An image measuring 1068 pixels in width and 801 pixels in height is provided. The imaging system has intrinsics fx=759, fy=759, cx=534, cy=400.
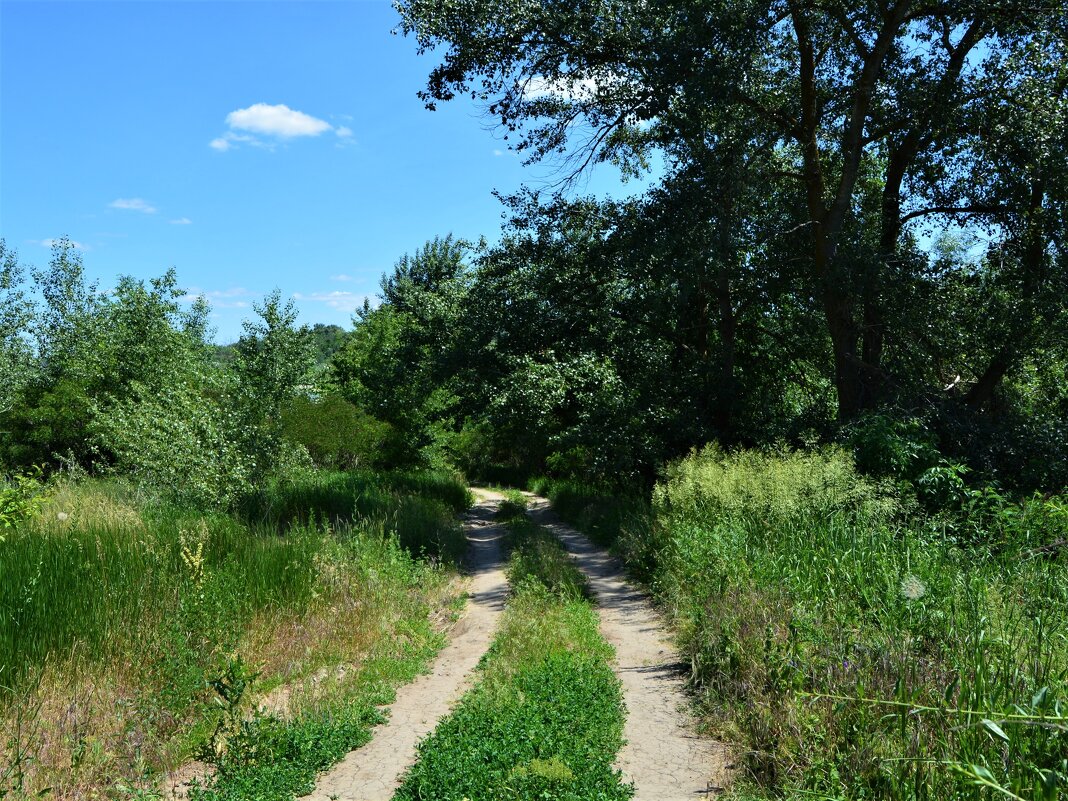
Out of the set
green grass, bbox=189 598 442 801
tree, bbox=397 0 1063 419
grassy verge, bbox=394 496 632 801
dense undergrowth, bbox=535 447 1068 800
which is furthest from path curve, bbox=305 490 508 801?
tree, bbox=397 0 1063 419

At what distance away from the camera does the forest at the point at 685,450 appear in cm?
471

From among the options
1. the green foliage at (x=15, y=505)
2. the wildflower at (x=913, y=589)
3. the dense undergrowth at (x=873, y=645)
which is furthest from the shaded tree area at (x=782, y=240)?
the green foliage at (x=15, y=505)

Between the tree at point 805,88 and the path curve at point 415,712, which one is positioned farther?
the tree at point 805,88

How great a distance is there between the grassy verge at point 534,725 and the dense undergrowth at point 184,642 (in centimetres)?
86

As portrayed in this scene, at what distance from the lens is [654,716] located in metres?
5.88

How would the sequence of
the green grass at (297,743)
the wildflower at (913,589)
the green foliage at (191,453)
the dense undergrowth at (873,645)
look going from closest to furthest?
the dense undergrowth at (873,645) → the green grass at (297,743) → the wildflower at (913,589) → the green foliage at (191,453)

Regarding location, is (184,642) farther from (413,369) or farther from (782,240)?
(413,369)

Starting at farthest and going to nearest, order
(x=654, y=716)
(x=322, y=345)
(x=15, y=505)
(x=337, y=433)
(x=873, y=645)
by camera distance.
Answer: (x=322, y=345) < (x=337, y=433) < (x=15, y=505) < (x=654, y=716) < (x=873, y=645)

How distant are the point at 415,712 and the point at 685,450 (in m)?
12.0

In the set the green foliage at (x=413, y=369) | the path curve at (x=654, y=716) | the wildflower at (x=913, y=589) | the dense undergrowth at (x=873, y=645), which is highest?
the green foliage at (x=413, y=369)

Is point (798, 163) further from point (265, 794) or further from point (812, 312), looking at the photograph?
point (265, 794)

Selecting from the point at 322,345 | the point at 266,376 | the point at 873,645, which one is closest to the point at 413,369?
the point at 266,376

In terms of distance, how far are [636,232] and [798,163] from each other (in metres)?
7.19

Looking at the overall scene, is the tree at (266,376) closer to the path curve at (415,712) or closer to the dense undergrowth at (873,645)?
the path curve at (415,712)
